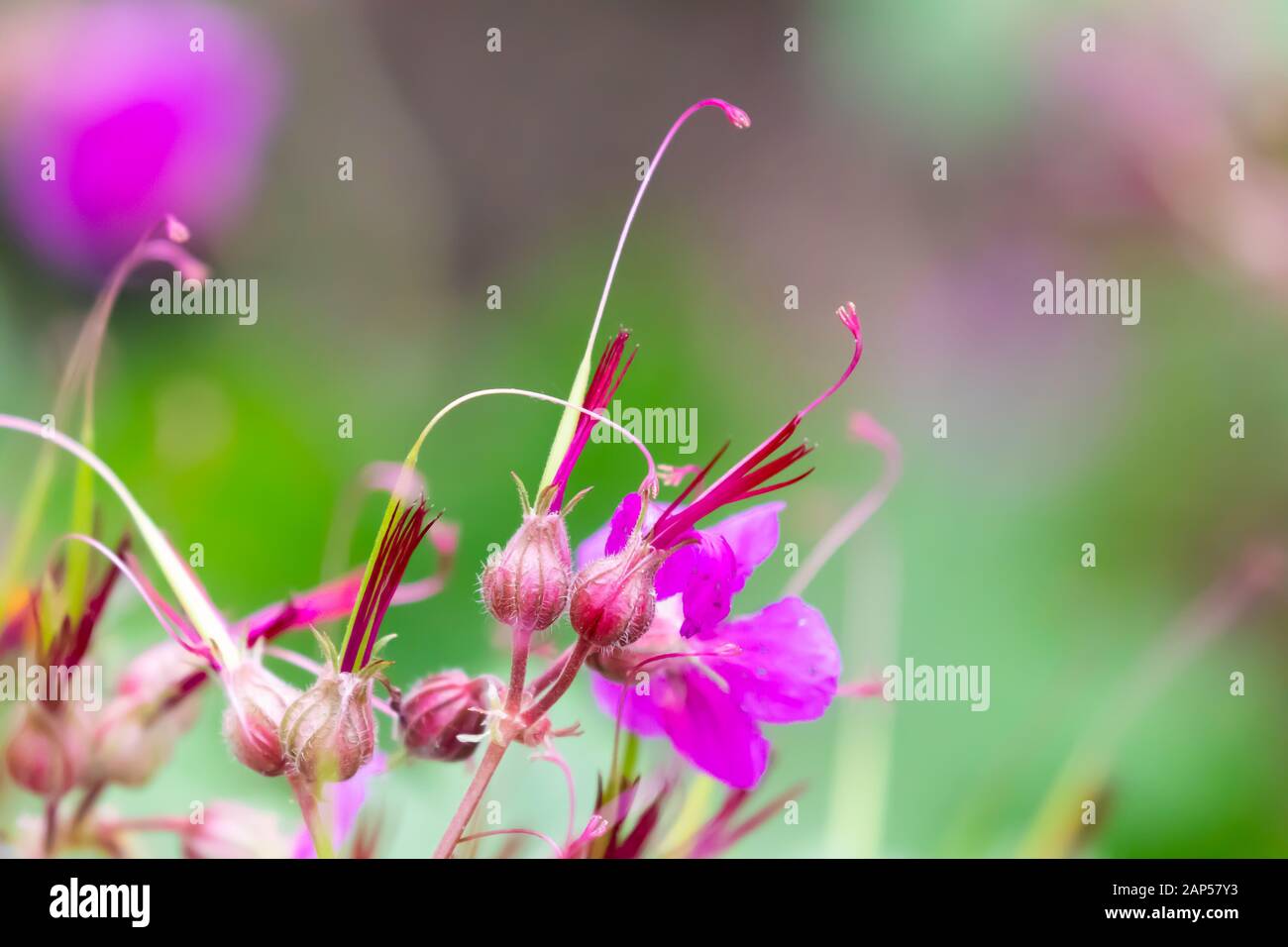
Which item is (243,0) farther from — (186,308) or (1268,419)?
(1268,419)

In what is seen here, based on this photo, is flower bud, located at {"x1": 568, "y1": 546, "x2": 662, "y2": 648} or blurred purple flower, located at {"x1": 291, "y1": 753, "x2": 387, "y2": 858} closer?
flower bud, located at {"x1": 568, "y1": 546, "x2": 662, "y2": 648}

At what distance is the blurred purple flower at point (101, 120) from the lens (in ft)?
3.84

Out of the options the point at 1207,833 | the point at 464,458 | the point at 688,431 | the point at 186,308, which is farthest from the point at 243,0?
the point at 1207,833

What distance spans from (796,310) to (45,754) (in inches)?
46.6

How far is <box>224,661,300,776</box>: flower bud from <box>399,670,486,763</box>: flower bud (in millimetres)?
40

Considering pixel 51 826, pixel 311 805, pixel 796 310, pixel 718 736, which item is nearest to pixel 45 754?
pixel 51 826

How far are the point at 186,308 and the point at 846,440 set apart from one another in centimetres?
68

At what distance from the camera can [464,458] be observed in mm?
1235

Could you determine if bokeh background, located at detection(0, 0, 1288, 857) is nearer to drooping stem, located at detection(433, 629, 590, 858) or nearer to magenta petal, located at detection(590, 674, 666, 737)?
magenta petal, located at detection(590, 674, 666, 737)

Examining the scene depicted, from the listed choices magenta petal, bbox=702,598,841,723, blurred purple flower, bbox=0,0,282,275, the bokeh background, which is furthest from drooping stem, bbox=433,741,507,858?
blurred purple flower, bbox=0,0,282,275

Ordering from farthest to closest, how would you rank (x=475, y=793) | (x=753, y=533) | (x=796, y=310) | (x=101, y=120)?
1. (x=796, y=310)
2. (x=101, y=120)
3. (x=753, y=533)
4. (x=475, y=793)

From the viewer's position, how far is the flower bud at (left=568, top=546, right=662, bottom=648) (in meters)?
0.39

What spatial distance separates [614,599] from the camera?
389 mm

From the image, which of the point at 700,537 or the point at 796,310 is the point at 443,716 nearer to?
the point at 700,537
